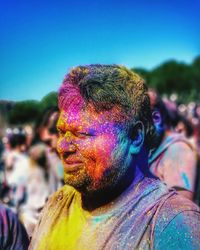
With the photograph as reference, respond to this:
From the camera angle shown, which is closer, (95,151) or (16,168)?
(95,151)

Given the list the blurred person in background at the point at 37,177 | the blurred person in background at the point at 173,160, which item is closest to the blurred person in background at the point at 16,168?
the blurred person in background at the point at 37,177

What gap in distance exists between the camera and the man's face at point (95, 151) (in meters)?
2.35

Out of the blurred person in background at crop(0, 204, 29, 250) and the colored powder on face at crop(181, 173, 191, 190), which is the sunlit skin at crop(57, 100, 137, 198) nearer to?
the blurred person in background at crop(0, 204, 29, 250)

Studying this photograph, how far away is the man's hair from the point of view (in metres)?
2.35

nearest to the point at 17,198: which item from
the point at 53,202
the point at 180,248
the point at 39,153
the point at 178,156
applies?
the point at 39,153

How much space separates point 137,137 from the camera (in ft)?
8.05

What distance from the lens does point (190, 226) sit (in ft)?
7.13

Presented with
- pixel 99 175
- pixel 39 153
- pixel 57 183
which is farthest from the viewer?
pixel 39 153

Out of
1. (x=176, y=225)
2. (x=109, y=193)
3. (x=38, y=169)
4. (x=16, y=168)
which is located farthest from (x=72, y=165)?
(x=16, y=168)

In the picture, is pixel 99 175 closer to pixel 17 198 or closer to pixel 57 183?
pixel 57 183

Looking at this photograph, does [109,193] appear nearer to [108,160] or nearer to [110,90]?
[108,160]

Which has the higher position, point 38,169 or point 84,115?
point 84,115

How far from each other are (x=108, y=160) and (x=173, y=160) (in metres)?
2.43

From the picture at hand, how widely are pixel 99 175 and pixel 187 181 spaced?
7.91 feet
